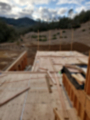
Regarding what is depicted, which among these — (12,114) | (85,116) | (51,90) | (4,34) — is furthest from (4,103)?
(4,34)

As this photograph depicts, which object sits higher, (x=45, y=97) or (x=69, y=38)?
(x=69, y=38)

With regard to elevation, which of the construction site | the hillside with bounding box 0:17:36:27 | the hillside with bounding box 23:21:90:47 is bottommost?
the construction site

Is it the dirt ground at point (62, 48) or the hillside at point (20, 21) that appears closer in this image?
the dirt ground at point (62, 48)

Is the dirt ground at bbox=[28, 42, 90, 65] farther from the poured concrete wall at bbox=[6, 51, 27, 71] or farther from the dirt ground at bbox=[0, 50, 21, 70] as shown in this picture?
the poured concrete wall at bbox=[6, 51, 27, 71]

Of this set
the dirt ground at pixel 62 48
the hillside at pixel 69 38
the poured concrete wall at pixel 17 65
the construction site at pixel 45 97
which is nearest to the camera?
the construction site at pixel 45 97

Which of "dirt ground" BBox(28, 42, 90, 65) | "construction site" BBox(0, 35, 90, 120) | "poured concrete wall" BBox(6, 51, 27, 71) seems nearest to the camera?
"construction site" BBox(0, 35, 90, 120)

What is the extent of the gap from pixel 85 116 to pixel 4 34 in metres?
31.0

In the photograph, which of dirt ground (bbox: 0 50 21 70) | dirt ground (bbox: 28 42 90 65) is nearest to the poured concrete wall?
dirt ground (bbox: 0 50 21 70)

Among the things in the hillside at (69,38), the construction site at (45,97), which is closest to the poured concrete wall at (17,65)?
the construction site at (45,97)

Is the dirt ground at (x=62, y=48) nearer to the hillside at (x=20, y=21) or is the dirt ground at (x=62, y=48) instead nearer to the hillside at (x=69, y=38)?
the hillside at (x=69, y=38)

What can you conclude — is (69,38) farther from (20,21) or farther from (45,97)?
(20,21)

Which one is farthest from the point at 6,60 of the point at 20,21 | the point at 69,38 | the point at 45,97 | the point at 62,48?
the point at 20,21

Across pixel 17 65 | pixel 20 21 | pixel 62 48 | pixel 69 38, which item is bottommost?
pixel 17 65

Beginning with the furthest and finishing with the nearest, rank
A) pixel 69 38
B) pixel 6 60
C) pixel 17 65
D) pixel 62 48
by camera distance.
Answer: pixel 69 38
pixel 62 48
pixel 6 60
pixel 17 65
